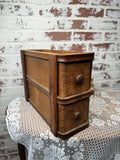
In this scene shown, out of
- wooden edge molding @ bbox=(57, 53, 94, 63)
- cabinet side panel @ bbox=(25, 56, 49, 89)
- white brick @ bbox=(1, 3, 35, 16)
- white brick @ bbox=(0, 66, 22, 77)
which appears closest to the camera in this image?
wooden edge molding @ bbox=(57, 53, 94, 63)

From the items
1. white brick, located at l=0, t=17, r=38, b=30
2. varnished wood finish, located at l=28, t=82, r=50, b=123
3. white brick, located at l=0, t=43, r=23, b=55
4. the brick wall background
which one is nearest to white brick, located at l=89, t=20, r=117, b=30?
the brick wall background

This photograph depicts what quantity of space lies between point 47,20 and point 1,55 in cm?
42

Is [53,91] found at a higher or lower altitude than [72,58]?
lower

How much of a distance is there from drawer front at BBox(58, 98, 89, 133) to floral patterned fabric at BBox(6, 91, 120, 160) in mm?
46

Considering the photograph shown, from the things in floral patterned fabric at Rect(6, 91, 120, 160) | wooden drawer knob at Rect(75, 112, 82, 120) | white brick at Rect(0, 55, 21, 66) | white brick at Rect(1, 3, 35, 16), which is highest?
white brick at Rect(1, 3, 35, 16)

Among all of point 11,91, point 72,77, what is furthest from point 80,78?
point 11,91

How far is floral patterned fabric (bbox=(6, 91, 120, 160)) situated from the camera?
56 cm

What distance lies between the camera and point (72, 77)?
20.9 inches

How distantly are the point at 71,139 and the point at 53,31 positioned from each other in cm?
75

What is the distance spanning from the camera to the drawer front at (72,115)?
55cm

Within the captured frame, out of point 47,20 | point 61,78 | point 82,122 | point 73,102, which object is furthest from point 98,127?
point 47,20

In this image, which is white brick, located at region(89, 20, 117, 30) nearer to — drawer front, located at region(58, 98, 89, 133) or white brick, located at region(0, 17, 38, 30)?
white brick, located at region(0, 17, 38, 30)

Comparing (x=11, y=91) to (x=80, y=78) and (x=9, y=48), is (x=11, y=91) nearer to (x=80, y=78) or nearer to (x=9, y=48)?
(x=9, y=48)

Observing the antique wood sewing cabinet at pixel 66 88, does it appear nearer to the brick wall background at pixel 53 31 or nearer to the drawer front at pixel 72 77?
the drawer front at pixel 72 77
